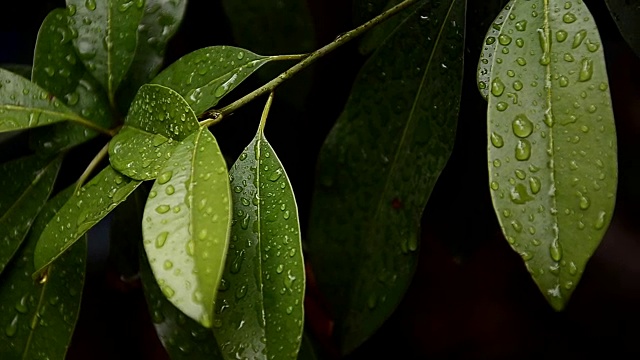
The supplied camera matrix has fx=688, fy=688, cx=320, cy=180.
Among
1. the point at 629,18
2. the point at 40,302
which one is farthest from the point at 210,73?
the point at 629,18

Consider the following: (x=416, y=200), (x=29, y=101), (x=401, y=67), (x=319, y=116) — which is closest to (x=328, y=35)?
(x=319, y=116)

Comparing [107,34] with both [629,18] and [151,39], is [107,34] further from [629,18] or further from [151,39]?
[629,18]

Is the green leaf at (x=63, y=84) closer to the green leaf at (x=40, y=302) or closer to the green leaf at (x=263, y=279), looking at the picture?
the green leaf at (x=40, y=302)

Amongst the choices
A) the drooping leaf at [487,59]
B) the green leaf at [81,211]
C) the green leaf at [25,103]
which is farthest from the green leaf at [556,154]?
the green leaf at [25,103]

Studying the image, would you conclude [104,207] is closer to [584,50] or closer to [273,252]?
[273,252]

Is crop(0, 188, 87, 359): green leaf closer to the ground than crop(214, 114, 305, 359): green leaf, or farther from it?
closer to the ground

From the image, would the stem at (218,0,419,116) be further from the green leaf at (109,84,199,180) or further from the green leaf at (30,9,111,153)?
the green leaf at (30,9,111,153)

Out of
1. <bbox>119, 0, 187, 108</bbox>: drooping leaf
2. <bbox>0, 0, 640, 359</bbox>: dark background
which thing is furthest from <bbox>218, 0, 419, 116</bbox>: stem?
<bbox>0, 0, 640, 359</bbox>: dark background
